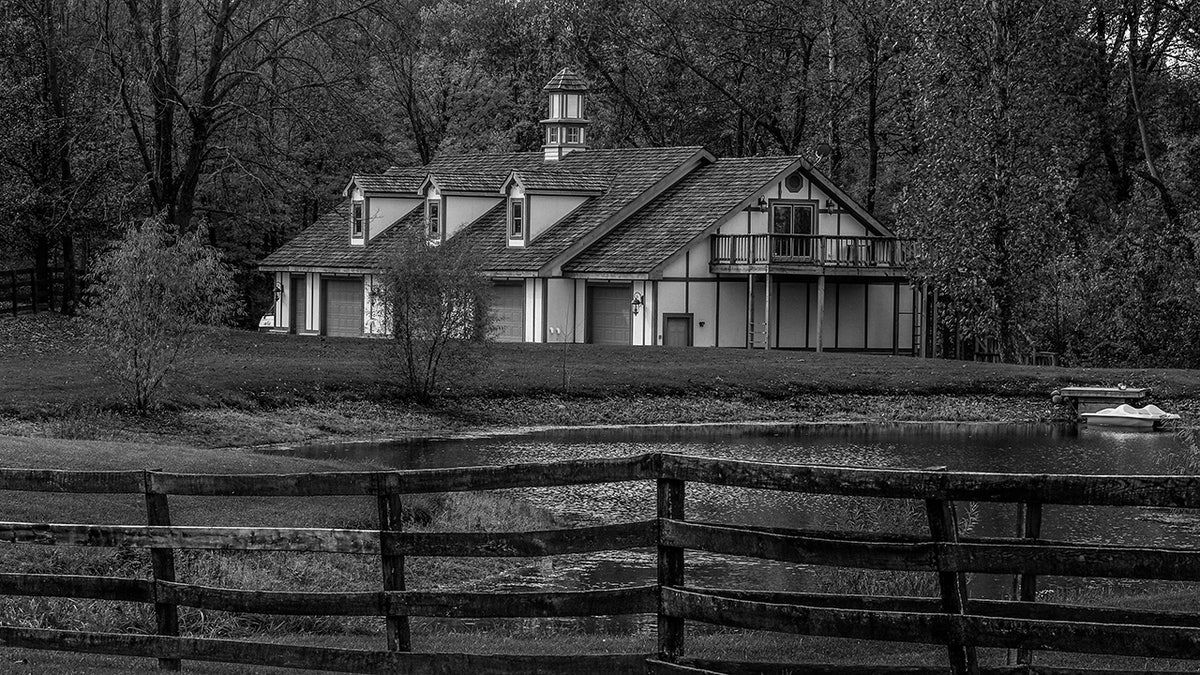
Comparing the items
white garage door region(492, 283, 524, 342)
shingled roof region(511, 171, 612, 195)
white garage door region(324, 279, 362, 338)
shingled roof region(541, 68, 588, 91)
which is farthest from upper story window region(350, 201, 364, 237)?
shingled roof region(541, 68, 588, 91)

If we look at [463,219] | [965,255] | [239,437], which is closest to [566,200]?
[463,219]

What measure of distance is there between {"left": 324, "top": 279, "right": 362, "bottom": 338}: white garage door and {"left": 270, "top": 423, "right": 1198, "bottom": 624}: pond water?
22.3 metres

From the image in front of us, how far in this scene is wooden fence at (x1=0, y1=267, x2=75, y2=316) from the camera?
51.8 meters

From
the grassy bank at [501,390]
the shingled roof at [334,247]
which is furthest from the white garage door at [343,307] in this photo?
the grassy bank at [501,390]

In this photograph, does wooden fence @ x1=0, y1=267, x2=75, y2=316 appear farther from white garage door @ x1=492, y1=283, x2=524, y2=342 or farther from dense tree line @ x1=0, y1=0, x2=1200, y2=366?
white garage door @ x1=492, y1=283, x2=524, y2=342

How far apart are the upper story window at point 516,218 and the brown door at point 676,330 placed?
240 inches

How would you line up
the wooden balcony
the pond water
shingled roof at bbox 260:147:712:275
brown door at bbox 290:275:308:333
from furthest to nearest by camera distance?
1. brown door at bbox 290:275:308:333
2. shingled roof at bbox 260:147:712:275
3. the wooden balcony
4. the pond water

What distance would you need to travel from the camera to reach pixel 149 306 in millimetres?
30797

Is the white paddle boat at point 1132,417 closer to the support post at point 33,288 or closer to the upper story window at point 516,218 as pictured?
the upper story window at point 516,218

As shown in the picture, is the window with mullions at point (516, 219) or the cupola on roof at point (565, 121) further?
the cupola on roof at point (565, 121)

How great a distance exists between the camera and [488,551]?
905cm

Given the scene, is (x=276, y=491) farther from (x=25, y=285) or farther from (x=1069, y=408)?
(x=25, y=285)

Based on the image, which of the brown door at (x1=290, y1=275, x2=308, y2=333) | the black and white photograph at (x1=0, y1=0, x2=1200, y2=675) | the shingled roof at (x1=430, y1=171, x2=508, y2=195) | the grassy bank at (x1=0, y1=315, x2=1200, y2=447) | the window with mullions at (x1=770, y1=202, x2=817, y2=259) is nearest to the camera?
the black and white photograph at (x1=0, y1=0, x2=1200, y2=675)

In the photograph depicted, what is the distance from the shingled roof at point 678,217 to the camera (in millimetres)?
50250
